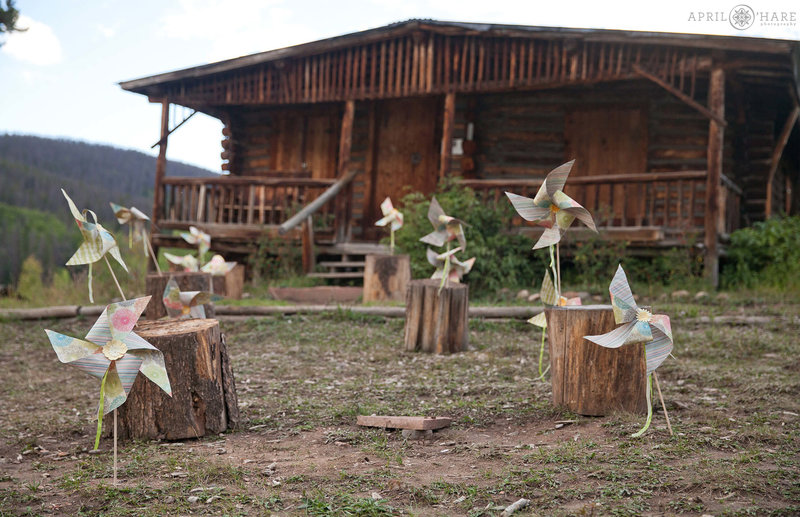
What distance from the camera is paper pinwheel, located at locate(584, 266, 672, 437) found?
3.85 meters

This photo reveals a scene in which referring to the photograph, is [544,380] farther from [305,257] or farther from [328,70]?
[328,70]

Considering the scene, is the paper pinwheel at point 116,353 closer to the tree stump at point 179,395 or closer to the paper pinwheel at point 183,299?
the tree stump at point 179,395

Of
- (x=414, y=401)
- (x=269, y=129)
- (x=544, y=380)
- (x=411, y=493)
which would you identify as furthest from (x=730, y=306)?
(x=269, y=129)

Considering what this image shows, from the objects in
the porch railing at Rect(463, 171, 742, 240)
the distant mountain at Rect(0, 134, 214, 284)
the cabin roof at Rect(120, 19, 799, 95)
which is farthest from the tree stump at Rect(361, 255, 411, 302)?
the distant mountain at Rect(0, 134, 214, 284)

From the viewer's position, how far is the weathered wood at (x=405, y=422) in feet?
14.1

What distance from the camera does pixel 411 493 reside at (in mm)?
3197

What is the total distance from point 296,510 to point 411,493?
52 centimetres

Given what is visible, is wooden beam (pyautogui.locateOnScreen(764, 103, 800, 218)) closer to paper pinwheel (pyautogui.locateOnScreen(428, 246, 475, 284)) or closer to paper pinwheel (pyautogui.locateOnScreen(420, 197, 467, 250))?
paper pinwheel (pyautogui.locateOnScreen(428, 246, 475, 284))

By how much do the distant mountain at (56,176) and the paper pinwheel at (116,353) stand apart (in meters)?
42.8

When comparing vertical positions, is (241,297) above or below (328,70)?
below

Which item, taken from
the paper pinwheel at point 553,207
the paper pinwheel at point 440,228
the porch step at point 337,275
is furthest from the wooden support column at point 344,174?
the paper pinwheel at point 553,207

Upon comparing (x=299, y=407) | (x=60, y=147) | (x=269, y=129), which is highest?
(x=60, y=147)

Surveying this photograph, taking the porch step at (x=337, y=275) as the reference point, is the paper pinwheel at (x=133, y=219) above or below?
above

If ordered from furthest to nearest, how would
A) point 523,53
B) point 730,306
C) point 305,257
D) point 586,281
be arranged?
point 305,257, point 523,53, point 586,281, point 730,306
